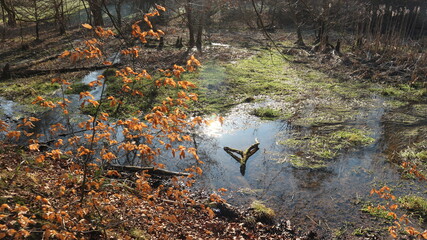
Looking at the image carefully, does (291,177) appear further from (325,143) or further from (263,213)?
(325,143)

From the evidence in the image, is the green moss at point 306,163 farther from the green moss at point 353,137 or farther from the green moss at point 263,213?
the green moss at point 263,213

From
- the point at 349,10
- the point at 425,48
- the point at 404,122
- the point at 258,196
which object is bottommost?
the point at 258,196

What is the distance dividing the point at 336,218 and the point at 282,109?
5.26m

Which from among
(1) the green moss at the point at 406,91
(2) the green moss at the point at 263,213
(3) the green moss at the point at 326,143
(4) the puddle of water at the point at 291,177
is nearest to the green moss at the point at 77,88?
(4) the puddle of water at the point at 291,177

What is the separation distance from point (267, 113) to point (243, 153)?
2.84 m

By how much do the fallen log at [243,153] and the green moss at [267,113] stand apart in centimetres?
209

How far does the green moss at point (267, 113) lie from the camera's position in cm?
1041

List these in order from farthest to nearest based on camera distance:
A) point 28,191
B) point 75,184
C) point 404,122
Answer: point 404,122, point 75,184, point 28,191

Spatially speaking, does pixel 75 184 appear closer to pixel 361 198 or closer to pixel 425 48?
pixel 361 198

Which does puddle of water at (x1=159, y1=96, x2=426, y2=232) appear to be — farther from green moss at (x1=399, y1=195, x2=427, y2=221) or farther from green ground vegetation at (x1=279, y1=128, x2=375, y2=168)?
green moss at (x1=399, y1=195, x2=427, y2=221)

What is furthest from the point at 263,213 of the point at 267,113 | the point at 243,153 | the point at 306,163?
the point at 267,113

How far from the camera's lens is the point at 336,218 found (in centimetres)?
609

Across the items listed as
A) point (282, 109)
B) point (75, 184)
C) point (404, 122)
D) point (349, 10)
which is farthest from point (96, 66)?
point (349, 10)

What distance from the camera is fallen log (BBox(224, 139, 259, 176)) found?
782 centimetres
